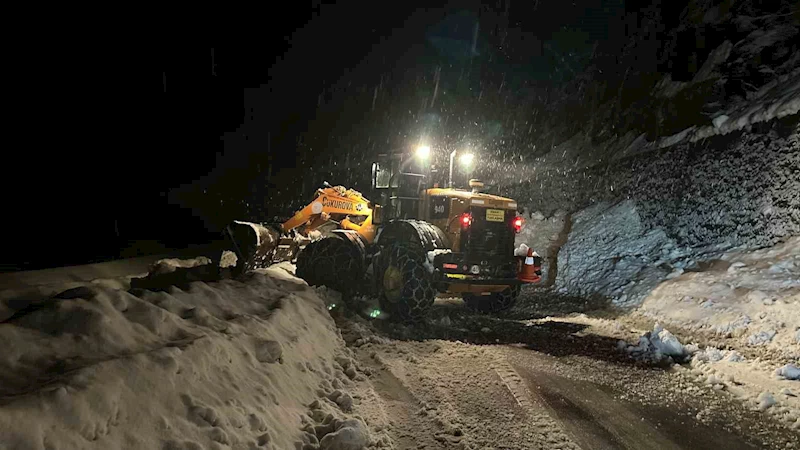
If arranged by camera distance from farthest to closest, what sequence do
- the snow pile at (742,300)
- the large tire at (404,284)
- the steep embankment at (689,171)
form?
the steep embankment at (689,171) < the large tire at (404,284) < the snow pile at (742,300)

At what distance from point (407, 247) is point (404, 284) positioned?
2.26 feet

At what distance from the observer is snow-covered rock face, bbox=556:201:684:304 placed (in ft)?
41.8

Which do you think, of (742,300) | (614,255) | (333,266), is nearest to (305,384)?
(333,266)

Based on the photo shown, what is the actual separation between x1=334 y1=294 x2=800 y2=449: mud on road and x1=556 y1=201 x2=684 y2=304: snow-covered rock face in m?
4.94

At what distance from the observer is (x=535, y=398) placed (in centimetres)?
553

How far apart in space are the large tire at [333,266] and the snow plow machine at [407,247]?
0.02 metres

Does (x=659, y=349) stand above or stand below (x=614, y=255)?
below

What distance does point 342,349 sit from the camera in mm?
6691

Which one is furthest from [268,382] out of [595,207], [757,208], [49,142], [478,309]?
[49,142]

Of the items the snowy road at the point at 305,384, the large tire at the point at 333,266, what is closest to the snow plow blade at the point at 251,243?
the large tire at the point at 333,266

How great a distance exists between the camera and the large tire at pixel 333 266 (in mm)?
9656

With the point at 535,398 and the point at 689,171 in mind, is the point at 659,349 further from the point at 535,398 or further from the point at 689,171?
the point at 689,171

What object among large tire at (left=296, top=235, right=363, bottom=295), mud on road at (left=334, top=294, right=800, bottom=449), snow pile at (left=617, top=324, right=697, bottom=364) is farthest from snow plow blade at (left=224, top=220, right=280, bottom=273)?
snow pile at (left=617, top=324, right=697, bottom=364)

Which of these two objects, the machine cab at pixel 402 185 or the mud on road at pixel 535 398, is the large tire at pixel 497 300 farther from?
the machine cab at pixel 402 185
